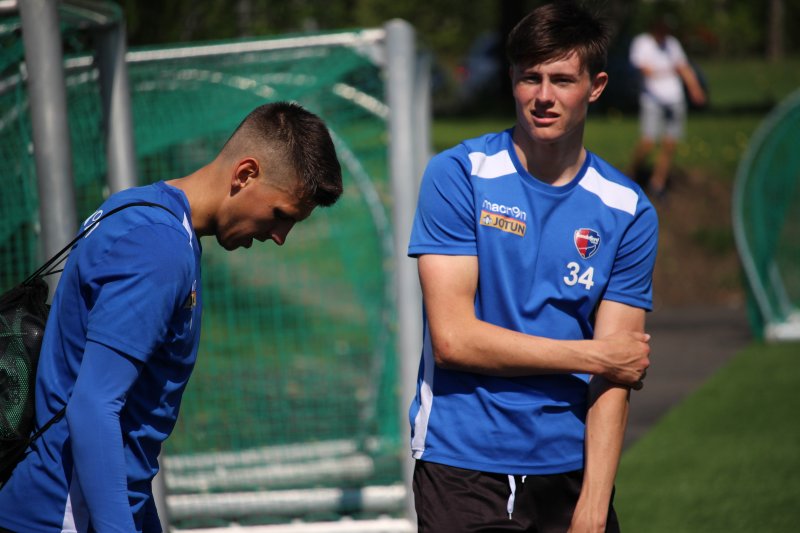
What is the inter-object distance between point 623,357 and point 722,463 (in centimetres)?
443

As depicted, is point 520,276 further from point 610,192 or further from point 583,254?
point 610,192

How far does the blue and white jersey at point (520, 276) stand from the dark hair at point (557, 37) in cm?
27

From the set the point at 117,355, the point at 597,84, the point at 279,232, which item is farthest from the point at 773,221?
the point at 117,355

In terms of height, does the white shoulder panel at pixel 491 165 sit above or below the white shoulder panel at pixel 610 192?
above

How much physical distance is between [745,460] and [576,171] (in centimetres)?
458

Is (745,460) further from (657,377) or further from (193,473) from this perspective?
(193,473)

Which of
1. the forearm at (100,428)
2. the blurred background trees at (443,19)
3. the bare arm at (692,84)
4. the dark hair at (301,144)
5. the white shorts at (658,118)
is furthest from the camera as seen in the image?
the bare arm at (692,84)

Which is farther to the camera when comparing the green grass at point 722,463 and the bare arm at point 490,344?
the green grass at point 722,463

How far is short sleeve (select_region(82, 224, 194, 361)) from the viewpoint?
2391 millimetres

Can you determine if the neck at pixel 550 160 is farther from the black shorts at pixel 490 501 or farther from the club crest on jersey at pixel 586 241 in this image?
the black shorts at pixel 490 501

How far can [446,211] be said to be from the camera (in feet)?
10.3

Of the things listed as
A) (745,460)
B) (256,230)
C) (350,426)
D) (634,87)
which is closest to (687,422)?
(745,460)

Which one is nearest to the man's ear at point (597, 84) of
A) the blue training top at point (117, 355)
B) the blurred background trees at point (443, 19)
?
the blurred background trees at point (443, 19)

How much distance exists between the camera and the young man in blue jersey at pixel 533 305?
311 cm
